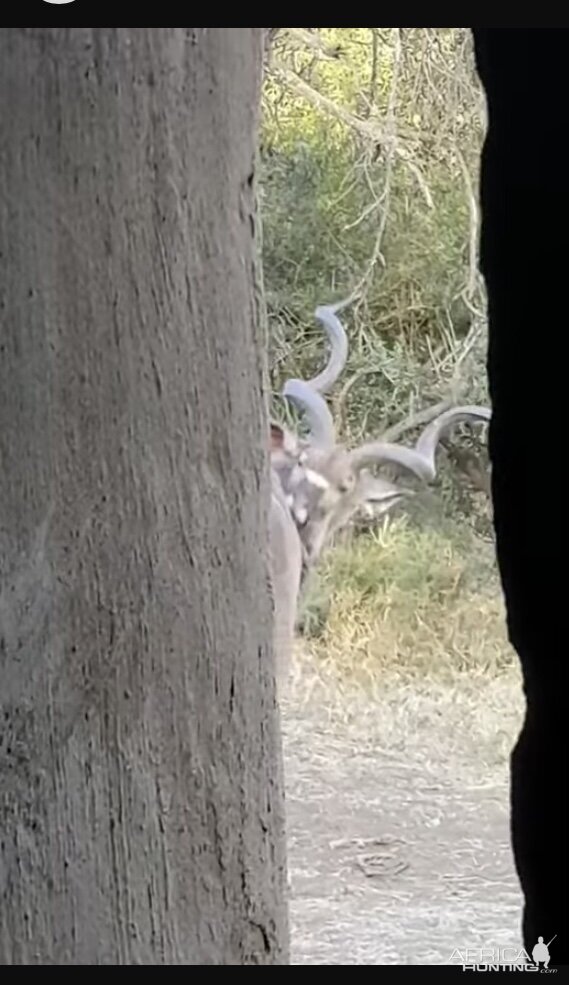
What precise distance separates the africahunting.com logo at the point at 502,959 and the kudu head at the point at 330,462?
0.83 feet

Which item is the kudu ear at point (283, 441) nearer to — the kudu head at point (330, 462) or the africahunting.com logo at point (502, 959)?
the kudu head at point (330, 462)

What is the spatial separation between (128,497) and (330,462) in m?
0.19

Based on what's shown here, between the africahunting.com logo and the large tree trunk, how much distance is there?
0.12 metres

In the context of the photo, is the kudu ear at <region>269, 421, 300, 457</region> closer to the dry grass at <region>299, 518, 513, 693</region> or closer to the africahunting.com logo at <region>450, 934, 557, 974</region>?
the dry grass at <region>299, 518, 513, 693</region>

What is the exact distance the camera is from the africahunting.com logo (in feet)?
2.30

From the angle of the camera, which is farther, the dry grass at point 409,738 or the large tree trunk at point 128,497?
the dry grass at point 409,738

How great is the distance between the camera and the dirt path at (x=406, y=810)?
0.76 metres

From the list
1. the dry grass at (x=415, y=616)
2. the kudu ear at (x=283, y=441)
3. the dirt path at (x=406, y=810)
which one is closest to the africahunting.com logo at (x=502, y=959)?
the dirt path at (x=406, y=810)

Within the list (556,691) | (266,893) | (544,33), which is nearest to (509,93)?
(544,33)

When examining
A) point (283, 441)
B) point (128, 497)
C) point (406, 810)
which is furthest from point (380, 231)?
point (406, 810)

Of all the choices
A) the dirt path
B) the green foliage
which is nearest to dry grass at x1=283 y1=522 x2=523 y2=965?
the dirt path

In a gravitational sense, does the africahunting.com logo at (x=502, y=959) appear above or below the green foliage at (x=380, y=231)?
below

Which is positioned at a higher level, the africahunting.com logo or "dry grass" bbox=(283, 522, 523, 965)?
"dry grass" bbox=(283, 522, 523, 965)
